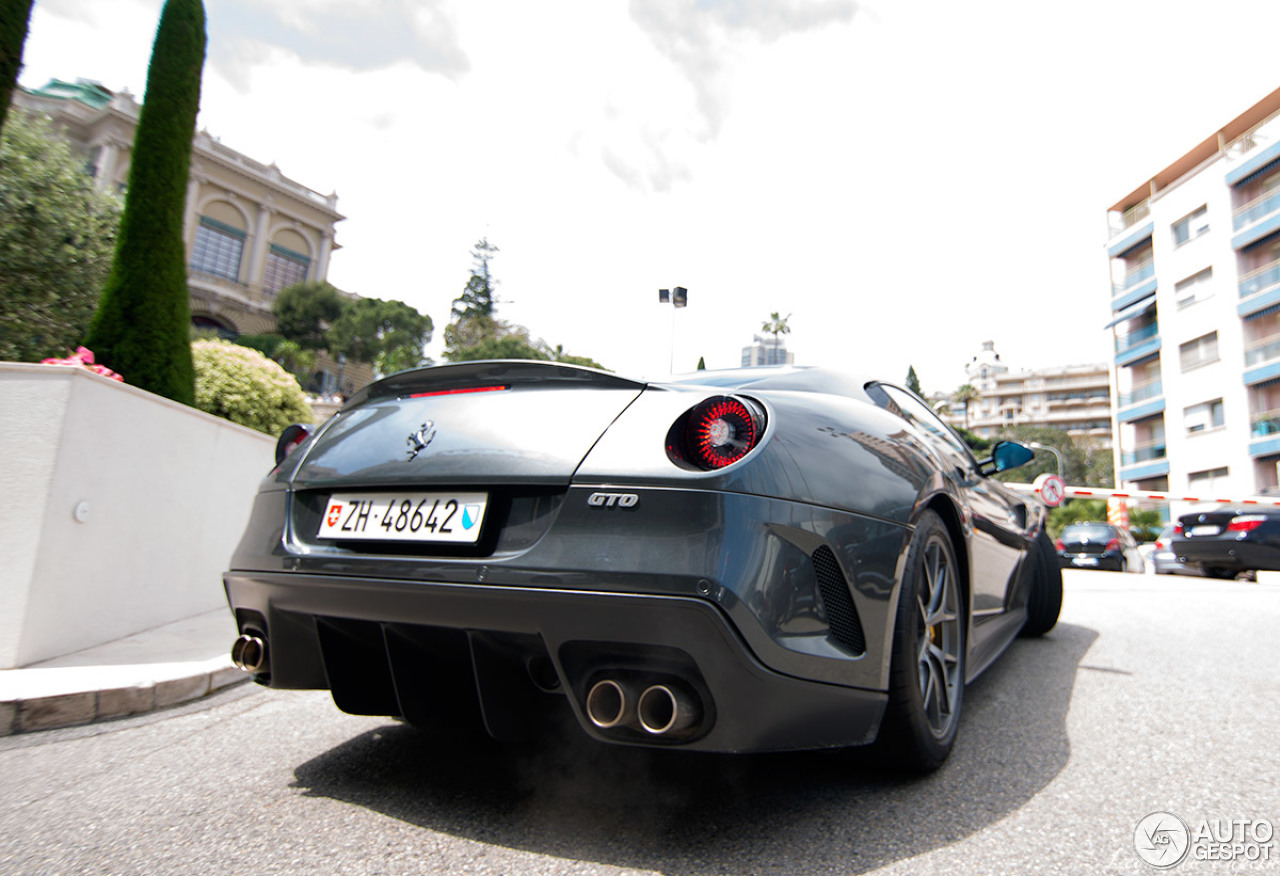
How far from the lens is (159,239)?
7.37 metres

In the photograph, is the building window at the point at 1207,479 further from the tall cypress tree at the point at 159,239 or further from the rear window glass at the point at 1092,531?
the tall cypress tree at the point at 159,239

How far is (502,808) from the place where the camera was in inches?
77.0

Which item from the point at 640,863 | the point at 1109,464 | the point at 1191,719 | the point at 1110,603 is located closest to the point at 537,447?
the point at 640,863

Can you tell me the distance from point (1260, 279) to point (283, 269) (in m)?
60.8

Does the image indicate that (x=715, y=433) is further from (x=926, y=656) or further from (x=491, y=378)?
(x=926, y=656)

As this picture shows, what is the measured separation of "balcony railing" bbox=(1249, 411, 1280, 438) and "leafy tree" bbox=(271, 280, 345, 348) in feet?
176

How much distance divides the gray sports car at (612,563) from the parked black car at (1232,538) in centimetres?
1041

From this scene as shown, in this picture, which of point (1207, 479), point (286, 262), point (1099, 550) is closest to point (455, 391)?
point (1099, 550)

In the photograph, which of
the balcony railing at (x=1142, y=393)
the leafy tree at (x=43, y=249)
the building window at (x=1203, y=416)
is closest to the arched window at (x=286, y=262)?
the leafy tree at (x=43, y=249)

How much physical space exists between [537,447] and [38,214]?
32.4 feet

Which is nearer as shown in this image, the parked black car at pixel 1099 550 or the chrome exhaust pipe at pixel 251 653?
the chrome exhaust pipe at pixel 251 653

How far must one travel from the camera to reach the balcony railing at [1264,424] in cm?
2961

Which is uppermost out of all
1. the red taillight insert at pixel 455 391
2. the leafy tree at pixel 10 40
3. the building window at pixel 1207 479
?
the building window at pixel 1207 479

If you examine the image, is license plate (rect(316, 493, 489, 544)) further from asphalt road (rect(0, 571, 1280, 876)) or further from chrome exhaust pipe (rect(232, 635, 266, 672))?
asphalt road (rect(0, 571, 1280, 876))
